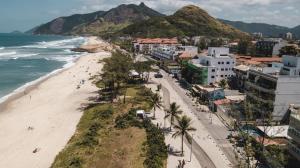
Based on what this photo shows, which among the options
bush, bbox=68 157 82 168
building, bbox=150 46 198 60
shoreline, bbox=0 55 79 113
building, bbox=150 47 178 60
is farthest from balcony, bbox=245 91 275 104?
Answer: building, bbox=150 47 178 60

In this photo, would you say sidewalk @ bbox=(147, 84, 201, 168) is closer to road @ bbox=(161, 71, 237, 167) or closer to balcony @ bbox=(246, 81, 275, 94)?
road @ bbox=(161, 71, 237, 167)

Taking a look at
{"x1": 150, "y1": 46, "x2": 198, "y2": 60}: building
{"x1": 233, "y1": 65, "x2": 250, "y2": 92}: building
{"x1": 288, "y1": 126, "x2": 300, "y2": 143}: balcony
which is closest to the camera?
{"x1": 288, "y1": 126, "x2": 300, "y2": 143}: balcony

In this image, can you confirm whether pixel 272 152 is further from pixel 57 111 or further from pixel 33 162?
pixel 57 111

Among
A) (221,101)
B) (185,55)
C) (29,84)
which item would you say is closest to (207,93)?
(221,101)

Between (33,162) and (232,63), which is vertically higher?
(232,63)

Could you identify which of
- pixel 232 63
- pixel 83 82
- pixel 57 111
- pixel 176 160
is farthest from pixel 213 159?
pixel 83 82
